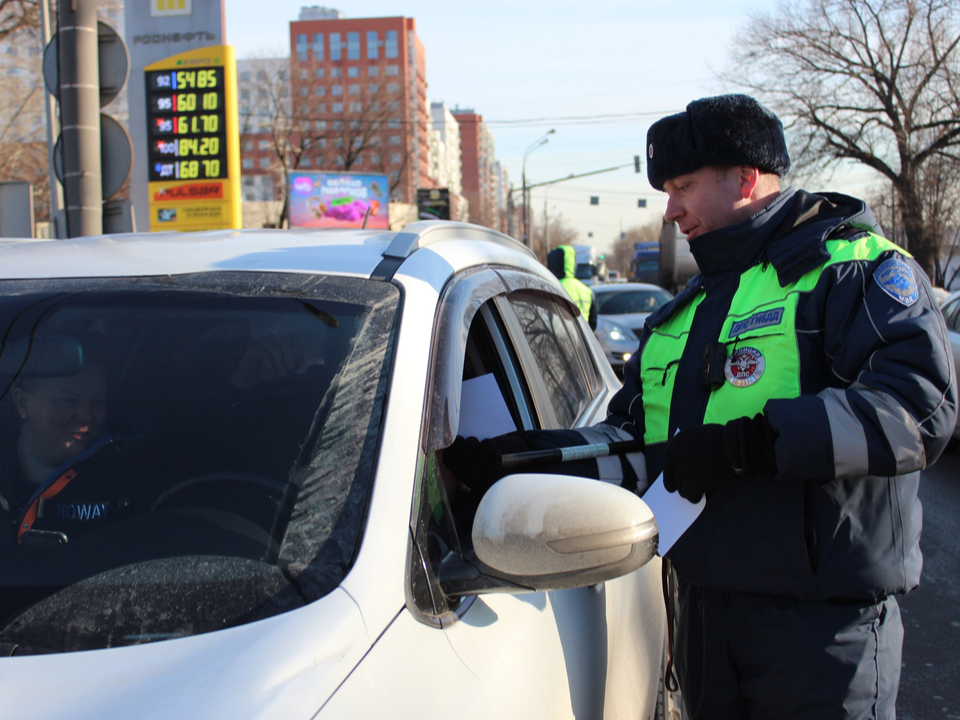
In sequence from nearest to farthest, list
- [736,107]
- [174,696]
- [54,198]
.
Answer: [174,696] → [736,107] → [54,198]

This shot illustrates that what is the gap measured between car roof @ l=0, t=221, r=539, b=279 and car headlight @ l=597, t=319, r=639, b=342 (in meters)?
10.8

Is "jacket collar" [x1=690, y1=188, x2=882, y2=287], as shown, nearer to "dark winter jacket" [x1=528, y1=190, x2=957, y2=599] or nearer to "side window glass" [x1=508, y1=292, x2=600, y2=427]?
"dark winter jacket" [x1=528, y1=190, x2=957, y2=599]

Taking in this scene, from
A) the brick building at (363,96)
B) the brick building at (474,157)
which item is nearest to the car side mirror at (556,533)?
the brick building at (363,96)

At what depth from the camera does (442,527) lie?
5.01 ft

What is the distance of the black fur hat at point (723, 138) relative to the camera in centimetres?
196

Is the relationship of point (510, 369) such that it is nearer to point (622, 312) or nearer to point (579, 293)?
point (579, 293)

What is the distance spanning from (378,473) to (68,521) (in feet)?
1.84

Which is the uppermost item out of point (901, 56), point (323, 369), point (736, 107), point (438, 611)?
point (901, 56)

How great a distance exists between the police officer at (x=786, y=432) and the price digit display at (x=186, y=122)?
13.8 meters

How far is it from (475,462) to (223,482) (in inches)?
22.4

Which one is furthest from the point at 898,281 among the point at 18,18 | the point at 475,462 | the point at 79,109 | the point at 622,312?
the point at 18,18

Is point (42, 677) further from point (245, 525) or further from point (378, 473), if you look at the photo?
point (378, 473)

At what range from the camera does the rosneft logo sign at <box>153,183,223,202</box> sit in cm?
1527

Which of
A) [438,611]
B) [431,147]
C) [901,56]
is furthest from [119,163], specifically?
[431,147]
